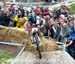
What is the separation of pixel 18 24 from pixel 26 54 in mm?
4730

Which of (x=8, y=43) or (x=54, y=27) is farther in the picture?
(x=54, y=27)

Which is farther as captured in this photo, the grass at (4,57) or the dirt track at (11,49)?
the dirt track at (11,49)

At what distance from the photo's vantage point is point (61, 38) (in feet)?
32.0

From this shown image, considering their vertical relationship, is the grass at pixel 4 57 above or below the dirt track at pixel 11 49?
below

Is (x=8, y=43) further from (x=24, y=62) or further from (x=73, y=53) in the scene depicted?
(x=73, y=53)

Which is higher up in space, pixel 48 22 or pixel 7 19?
pixel 48 22

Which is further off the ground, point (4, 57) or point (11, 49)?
point (11, 49)

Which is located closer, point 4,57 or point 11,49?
point 4,57

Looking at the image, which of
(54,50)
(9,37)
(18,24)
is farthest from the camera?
(18,24)

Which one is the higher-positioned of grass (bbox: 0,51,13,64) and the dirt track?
the dirt track

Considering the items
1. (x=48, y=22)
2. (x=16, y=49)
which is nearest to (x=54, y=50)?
(x=16, y=49)

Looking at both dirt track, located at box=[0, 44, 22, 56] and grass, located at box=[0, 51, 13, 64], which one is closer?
grass, located at box=[0, 51, 13, 64]

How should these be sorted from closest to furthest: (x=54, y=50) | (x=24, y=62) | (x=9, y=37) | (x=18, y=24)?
(x=24, y=62), (x=54, y=50), (x=9, y=37), (x=18, y=24)

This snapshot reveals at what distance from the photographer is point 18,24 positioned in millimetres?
13281
